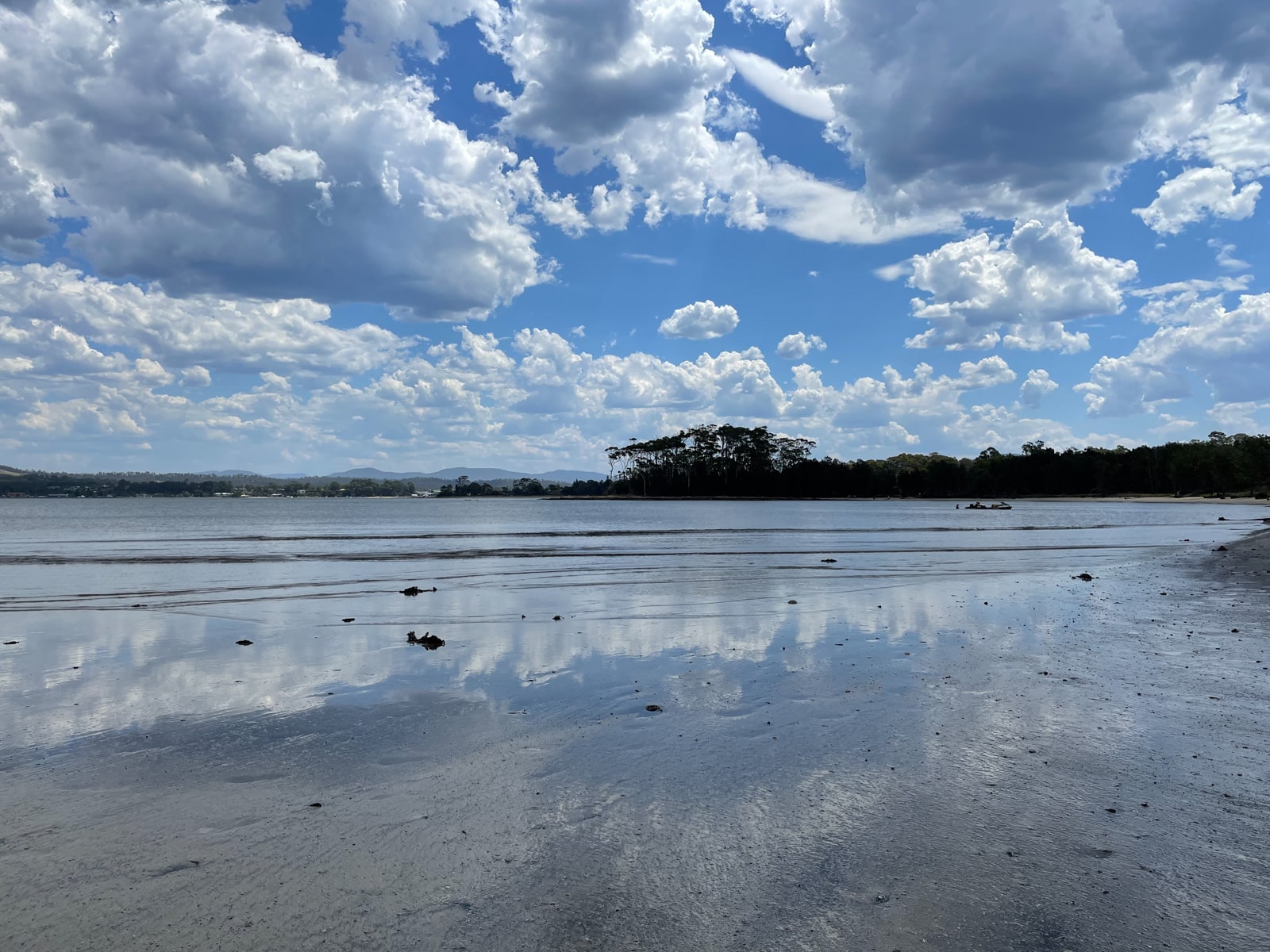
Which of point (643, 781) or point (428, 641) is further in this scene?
point (428, 641)

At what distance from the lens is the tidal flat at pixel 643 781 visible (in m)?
4.43

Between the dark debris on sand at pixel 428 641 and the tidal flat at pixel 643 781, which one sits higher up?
Answer: the tidal flat at pixel 643 781

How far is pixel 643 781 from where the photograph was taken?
6.60m

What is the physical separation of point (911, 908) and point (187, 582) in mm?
26427

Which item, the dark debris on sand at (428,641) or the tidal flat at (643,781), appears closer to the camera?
the tidal flat at (643,781)

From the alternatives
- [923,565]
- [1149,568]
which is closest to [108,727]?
[923,565]

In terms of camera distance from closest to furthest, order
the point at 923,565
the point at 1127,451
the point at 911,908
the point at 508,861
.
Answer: the point at 911,908 < the point at 508,861 < the point at 923,565 < the point at 1127,451

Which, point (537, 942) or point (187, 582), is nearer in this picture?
point (537, 942)

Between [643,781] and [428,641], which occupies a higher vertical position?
[643,781]

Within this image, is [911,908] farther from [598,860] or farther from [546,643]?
[546,643]

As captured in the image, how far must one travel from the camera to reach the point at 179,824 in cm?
576

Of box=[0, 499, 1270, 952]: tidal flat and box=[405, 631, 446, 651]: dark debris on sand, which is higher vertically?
box=[0, 499, 1270, 952]: tidal flat

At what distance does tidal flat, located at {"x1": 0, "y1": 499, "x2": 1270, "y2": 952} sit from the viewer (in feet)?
14.5

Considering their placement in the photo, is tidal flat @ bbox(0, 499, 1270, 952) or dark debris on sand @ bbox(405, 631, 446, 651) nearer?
tidal flat @ bbox(0, 499, 1270, 952)
